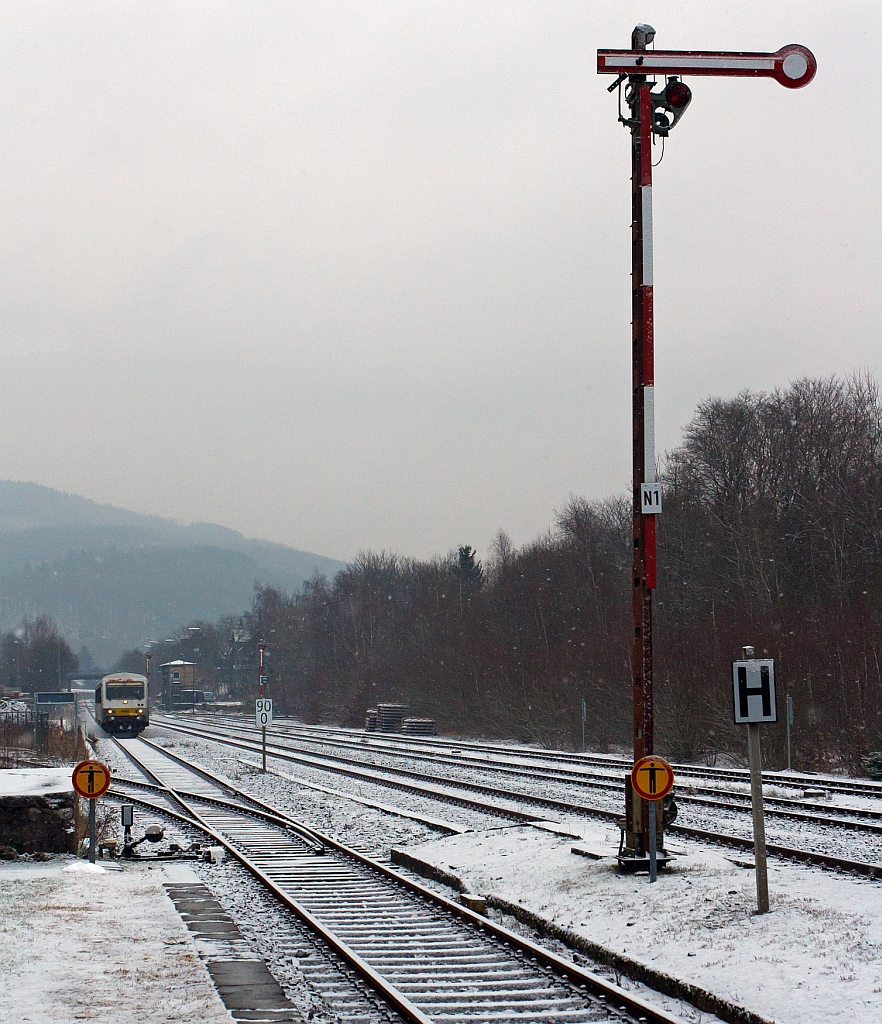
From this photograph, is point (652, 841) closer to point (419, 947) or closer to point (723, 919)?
point (723, 919)

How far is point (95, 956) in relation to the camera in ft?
31.6

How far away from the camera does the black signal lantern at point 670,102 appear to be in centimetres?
1332

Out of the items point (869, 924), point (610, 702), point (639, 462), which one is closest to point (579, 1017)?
point (869, 924)

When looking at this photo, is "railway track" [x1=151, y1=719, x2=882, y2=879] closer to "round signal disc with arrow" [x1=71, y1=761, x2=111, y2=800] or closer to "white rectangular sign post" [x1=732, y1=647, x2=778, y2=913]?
"white rectangular sign post" [x1=732, y1=647, x2=778, y2=913]

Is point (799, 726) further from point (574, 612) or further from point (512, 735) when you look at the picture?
point (574, 612)

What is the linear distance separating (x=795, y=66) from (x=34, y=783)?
43.0 feet

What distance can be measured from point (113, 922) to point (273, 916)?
169 cm

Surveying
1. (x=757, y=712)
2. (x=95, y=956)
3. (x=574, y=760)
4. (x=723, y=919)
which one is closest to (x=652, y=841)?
(x=723, y=919)

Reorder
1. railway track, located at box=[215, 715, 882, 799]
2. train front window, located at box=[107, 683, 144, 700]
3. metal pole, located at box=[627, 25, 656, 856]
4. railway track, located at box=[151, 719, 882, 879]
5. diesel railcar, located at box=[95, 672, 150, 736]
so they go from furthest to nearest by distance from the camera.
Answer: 1. train front window, located at box=[107, 683, 144, 700]
2. diesel railcar, located at box=[95, 672, 150, 736]
3. railway track, located at box=[215, 715, 882, 799]
4. railway track, located at box=[151, 719, 882, 879]
5. metal pole, located at box=[627, 25, 656, 856]

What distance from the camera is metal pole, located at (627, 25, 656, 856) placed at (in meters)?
13.1

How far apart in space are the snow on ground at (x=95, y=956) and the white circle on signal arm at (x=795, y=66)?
1082 cm

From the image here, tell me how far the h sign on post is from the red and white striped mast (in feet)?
7.24

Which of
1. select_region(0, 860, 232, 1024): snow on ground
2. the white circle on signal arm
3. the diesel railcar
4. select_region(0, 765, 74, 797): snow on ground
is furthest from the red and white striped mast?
the diesel railcar

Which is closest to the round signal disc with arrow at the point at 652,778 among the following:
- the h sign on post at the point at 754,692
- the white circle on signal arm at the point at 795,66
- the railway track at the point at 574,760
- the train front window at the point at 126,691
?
the h sign on post at the point at 754,692
